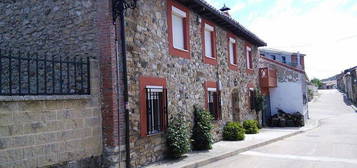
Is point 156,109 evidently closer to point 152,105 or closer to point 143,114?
point 152,105

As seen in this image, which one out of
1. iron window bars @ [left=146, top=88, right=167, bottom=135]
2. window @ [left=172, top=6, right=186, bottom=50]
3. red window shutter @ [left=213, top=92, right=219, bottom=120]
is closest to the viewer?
iron window bars @ [left=146, top=88, right=167, bottom=135]

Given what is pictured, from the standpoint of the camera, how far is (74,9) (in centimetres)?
741

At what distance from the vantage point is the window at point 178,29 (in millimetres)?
9531

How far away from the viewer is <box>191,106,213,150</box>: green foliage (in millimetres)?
10008

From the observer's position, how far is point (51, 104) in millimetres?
5824

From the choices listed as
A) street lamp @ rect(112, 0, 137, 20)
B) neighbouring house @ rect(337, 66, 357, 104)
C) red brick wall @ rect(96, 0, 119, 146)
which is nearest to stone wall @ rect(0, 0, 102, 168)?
red brick wall @ rect(96, 0, 119, 146)

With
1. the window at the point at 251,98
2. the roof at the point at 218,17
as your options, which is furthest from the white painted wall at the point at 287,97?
the roof at the point at 218,17

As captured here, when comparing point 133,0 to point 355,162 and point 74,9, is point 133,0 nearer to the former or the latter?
point 74,9

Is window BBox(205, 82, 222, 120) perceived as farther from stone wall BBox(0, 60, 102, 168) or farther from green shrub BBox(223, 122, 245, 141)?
stone wall BBox(0, 60, 102, 168)

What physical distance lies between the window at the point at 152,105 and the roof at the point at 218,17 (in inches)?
135

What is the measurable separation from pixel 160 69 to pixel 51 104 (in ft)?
11.9

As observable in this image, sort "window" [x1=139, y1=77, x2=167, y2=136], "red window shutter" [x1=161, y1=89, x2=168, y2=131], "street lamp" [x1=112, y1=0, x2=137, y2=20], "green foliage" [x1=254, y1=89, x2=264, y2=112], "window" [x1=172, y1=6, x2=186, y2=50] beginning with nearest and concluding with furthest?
"street lamp" [x1=112, y1=0, x2=137, y2=20], "window" [x1=139, y1=77, x2=167, y2=136], "red window shutter" [x1=161, y1=89, x2=168, y2=131], "window" [x1=172, y1=6, x2=186, y2=50], "green foliage" [x1=254, y1=89, x2=264, y2=112]

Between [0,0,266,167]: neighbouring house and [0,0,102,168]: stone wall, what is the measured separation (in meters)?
0.02

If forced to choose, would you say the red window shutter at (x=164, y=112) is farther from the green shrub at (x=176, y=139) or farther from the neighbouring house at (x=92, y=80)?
the green shrub at (x=176, y=139)
